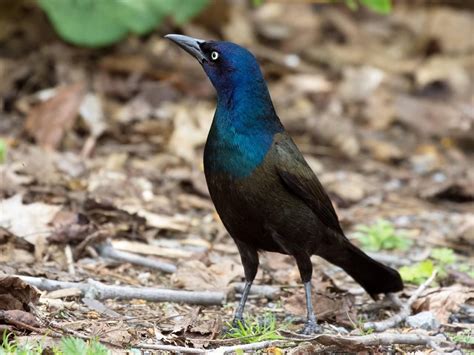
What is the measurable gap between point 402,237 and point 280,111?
7.96 ft

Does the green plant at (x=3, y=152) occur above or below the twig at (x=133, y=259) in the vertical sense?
above

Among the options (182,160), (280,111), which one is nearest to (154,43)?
(280,111)

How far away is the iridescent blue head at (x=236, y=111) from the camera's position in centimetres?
454

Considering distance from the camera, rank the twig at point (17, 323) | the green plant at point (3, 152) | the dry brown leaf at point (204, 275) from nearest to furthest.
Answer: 1. the twig at point (17, 323)
2. the dry brown leaf at point (204, 275)
3. the green plant at point (3, 152)

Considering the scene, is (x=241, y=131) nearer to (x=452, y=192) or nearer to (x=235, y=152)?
(x=235, y=152)

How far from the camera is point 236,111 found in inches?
185

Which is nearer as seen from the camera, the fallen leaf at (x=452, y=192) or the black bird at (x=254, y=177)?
the black bird at (x=254, y=177)

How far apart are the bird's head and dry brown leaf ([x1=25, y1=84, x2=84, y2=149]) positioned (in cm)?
245

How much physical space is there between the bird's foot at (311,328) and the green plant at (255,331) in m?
0.15

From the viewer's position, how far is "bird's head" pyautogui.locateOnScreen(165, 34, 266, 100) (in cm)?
479

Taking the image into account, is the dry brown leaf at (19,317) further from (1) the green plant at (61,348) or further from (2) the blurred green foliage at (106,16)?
(2) the blurred green foliage at (106,16)

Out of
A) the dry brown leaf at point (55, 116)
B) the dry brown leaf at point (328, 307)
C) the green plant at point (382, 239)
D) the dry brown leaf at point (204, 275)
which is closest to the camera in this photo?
the dry brown leaf at point (328, 307)

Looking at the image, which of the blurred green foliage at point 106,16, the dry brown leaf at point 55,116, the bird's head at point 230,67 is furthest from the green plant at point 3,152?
the bird's head at point 230,67

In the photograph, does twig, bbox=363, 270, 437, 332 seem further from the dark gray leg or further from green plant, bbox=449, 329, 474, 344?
the dark gray leg
